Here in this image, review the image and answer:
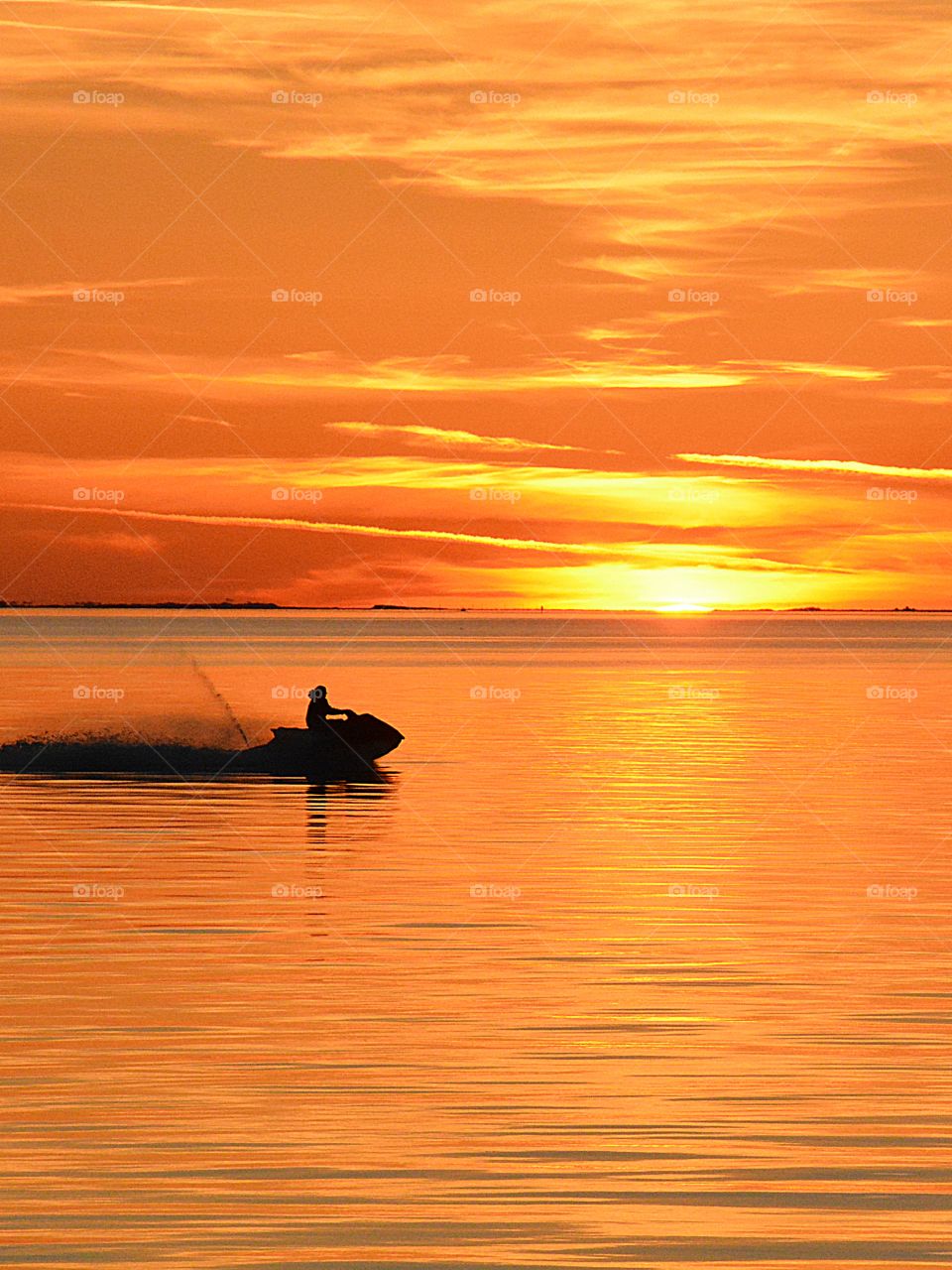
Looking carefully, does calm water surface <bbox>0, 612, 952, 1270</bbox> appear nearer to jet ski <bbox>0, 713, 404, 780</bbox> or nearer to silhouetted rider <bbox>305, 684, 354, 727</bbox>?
silhouetted rider <bbox>305, 684, 354, 727</bbox>

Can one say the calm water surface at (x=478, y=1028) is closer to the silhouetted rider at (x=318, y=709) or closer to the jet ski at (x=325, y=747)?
the silhouetted rider at (x=318, y=709)

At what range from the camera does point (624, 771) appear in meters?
55.9

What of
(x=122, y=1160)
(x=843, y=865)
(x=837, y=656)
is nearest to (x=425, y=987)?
(x=122, y=1160)

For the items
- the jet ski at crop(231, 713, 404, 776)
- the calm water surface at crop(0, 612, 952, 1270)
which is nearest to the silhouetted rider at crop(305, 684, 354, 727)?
the jet ski at crop(231, 713, 404, 776)

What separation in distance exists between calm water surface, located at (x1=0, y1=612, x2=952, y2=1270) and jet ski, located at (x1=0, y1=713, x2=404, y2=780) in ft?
19.1

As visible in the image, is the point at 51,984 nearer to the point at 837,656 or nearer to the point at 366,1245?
the point at 366,1245

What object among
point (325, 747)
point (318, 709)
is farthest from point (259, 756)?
point (318, 709)

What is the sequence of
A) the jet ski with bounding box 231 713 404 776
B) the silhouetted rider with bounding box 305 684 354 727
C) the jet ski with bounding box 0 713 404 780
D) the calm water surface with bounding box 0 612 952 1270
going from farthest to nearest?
the jet ski with bounding box 0 713 404 780
the jet ski with bounding box 231 713 404 776
the silhouetted rider with bounding box 305 684 354 727
the calm water surface with bounding box 0 612 952 1270

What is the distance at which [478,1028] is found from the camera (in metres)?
21.6

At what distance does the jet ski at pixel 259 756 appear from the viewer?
184ft

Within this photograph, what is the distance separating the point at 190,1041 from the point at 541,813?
958 inches

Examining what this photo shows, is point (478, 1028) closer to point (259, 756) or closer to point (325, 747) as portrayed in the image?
point (325, 747)

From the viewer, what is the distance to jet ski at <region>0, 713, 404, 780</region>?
5609cm

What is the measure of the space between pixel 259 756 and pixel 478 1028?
37.1 m
